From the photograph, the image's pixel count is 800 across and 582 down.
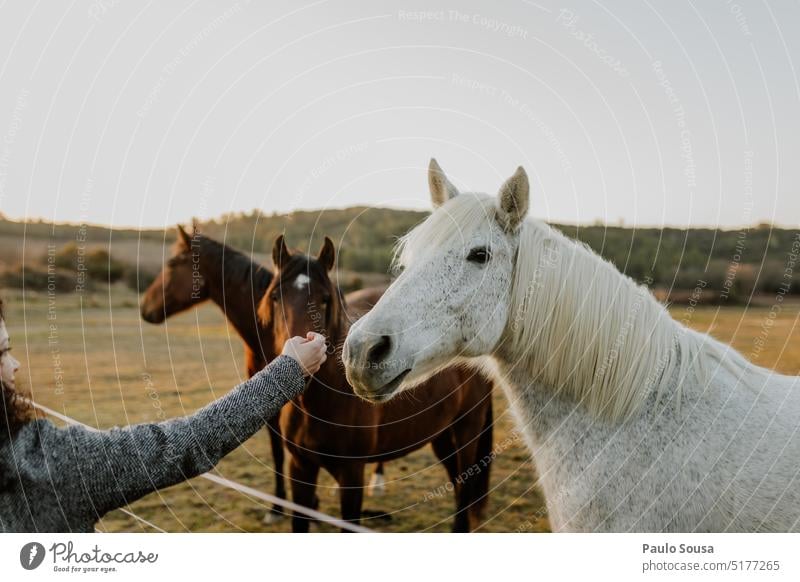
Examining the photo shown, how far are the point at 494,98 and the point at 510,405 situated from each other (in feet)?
4.99

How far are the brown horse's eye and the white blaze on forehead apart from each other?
45.3 inches

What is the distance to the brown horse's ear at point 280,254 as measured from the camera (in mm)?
2660

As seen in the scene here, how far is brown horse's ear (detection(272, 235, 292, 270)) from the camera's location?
266cm

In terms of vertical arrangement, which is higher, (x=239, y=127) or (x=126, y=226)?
(x=239, y=127)

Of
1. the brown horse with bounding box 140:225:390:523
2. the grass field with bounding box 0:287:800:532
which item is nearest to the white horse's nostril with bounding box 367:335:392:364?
the grass field with bounding box 0:287:800:532

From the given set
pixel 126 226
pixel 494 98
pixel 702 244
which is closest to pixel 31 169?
pixel 126 226

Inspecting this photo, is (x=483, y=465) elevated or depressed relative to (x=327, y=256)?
depressed

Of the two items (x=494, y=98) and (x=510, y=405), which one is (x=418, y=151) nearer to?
(x=494, y=98)

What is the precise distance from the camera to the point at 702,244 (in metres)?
2.88

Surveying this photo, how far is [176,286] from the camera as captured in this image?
11.2 ft

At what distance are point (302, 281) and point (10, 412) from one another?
146 centimetres

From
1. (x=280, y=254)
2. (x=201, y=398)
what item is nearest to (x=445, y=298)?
(x=280, y=254)

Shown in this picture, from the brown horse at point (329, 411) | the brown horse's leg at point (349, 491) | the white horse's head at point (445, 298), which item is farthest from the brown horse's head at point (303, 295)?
the white horse's head at point (445, 298)

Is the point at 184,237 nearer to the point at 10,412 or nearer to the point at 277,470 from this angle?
the point at 277,470
